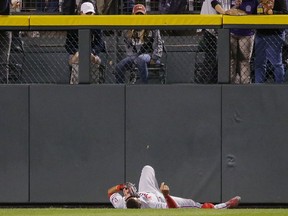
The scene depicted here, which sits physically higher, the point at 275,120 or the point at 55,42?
the point at 55,42

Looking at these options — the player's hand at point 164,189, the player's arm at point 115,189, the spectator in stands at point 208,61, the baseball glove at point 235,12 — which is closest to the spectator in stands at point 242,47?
the baseball glove at point 235,12

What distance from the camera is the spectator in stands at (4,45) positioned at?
13062 millimetres

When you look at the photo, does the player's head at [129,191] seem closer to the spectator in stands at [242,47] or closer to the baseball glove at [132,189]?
the baseball glove at [132,189]

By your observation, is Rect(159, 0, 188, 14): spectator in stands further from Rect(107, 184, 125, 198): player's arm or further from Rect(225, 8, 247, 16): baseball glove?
Rect(107, 184, 125, 198): player's arm

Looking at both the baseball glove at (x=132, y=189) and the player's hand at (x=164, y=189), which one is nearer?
the baseball glove at (x=132, y=189)

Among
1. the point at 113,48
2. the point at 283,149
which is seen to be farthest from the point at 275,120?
the point at 113,48

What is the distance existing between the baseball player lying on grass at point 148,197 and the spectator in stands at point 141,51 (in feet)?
4.73

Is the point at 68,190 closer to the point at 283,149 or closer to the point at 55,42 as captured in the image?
the point at 55,42

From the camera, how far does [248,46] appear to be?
13.0 meters

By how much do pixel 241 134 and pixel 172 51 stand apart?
155 cm

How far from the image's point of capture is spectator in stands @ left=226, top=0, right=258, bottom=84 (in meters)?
13.0

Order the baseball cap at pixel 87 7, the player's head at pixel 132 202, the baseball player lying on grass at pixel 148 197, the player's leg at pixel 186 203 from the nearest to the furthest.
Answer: the player's head at pixel 132 202, the baseball player lying on grass at pixel 148 197, the player's leg at pixel 186 203, the baseball cap at pixel 87 7

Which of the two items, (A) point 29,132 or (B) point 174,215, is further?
(A) point 29,132

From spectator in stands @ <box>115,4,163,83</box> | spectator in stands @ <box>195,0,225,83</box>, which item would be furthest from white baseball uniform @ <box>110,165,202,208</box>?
spectator in stands @ <box>195,0,225,83</box>
